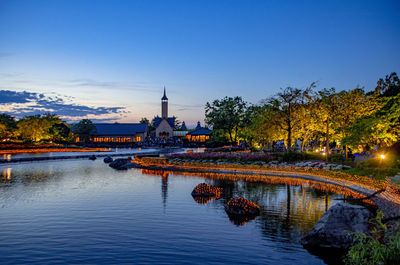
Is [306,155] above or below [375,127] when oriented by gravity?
below

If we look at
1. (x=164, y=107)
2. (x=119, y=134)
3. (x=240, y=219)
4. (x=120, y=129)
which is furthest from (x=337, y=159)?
(x=164, y=107)

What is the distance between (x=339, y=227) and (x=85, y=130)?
343ft

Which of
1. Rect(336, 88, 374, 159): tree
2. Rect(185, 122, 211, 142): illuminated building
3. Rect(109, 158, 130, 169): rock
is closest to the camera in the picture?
Answer: Rect(336, 88, 374, 159): tree

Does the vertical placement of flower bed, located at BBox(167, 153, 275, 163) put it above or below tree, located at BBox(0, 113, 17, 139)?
below

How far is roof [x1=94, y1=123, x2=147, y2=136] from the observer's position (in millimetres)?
109938

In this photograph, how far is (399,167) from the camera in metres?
22.3

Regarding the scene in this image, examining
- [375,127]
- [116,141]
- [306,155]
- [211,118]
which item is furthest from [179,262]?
[116,141]

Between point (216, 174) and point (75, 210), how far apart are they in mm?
17145

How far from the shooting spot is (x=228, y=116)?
62.5 m

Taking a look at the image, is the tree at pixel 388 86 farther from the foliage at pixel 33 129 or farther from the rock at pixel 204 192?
the foliage at pixel 33 129

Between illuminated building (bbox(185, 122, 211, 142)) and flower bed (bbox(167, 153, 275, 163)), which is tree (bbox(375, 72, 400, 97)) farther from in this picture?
illuminated building (bbox(185, 122, 211, 142))

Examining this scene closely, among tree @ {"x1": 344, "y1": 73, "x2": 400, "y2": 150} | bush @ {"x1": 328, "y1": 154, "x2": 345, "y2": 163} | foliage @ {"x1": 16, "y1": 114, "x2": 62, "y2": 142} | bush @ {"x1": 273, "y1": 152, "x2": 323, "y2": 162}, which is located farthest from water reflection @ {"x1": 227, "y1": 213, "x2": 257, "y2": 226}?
foliage @ {"x1": 16, "y1": 114, "x2": 62, "y2": 142}

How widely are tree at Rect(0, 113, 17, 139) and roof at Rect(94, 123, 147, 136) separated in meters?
27.8

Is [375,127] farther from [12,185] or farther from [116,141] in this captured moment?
[116,141]
